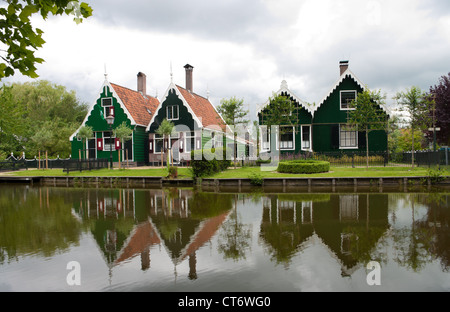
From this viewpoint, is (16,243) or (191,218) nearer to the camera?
(16,243)

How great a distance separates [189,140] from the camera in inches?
1164

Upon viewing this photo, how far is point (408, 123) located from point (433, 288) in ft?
64.9

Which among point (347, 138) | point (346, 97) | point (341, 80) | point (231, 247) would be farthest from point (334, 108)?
point (231, 247)

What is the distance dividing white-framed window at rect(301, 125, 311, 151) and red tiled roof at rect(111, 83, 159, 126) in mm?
15159

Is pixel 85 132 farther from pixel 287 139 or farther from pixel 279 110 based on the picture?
pixel 287 139

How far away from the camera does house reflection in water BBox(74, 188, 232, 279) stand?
6805 mm

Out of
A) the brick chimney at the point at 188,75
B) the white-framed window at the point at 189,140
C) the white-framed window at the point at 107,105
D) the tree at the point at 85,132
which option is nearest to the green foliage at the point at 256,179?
the white-framed window at the point at 189,140

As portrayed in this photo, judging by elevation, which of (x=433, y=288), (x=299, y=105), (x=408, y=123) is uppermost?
(x=299, y=105)

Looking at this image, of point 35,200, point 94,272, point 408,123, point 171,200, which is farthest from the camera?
point 408,123

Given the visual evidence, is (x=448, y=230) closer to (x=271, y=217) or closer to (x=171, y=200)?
(x=271, y=217)

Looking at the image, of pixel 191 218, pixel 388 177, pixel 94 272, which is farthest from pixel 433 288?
pixel 388 177

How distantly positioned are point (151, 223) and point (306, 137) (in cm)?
2062

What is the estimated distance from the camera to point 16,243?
7.62 meters

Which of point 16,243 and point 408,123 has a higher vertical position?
point 408,123
